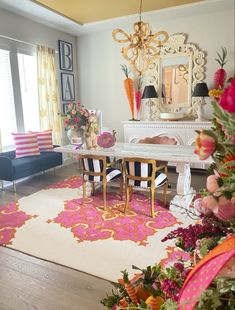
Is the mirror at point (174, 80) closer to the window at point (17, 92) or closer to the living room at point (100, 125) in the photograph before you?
the living room at point (100, 125)

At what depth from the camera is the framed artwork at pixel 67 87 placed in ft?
18.8

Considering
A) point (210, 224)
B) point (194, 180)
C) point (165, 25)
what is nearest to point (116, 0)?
point (165, 25)

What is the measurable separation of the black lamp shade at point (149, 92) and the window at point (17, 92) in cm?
224

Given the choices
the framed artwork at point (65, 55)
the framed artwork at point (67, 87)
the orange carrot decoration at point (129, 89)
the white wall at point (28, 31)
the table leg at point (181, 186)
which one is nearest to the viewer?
the table leg at point (181, 186)

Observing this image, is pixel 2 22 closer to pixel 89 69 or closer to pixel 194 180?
pixel 89 69

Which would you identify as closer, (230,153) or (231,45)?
(230,153)

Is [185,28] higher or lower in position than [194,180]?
higher

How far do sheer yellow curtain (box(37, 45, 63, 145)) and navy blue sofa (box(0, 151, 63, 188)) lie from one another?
0.84 metres

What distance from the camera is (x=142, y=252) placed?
2.33 m

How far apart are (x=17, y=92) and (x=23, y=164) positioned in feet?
5.03

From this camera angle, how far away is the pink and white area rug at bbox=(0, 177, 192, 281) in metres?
2.25

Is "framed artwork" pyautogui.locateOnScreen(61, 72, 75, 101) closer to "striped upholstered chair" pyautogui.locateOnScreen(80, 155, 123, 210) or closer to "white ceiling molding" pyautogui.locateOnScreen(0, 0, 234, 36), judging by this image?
"white ceiling molding" pyautogui.locateOnScreen(0, 0, 234, 36)

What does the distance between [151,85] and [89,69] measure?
1.71m

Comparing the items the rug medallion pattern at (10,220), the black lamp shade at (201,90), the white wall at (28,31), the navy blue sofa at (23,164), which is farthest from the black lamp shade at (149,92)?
the rug medallion pattern at (10,220)
